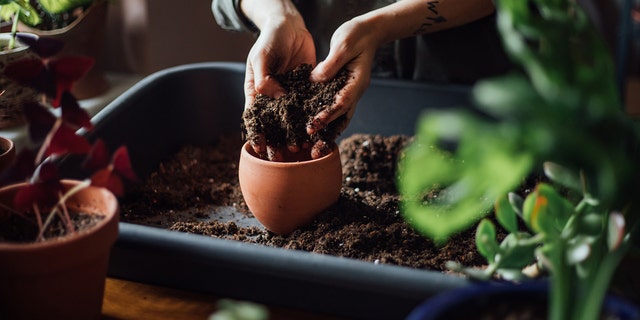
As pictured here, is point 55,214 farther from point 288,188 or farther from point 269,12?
point 269,12

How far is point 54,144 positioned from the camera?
65 cm

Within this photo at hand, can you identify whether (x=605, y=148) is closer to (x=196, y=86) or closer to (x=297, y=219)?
(x=297, y=219)

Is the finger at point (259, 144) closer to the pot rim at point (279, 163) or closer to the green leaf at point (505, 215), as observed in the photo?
the pot rim at point (279, 163)

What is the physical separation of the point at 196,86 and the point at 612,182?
3.14 ft

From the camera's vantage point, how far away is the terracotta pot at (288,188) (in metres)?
0.89

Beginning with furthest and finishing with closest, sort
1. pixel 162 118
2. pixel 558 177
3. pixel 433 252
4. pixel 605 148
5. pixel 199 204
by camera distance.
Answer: pixel 162 118, pixel 199 204, pixel 433 252, pixel 558 177, pixel 605 148

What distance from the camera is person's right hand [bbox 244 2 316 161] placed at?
961 millimetres

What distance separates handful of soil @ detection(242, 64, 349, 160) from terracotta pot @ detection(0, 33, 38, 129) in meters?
0.41

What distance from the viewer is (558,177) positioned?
2.09 ft

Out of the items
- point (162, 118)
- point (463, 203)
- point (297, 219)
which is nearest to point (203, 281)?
point (297, 219)

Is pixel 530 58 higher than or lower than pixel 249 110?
higher

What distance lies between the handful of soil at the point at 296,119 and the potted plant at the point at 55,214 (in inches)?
12.2

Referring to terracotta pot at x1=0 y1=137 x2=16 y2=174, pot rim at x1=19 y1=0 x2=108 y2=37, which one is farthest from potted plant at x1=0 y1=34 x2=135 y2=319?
pot rim at x1=19 y1=0 x2=108 y2=37

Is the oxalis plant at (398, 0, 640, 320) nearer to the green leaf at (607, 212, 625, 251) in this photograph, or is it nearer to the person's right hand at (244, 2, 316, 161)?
the green leaf at (607, 212, 625, 251)
